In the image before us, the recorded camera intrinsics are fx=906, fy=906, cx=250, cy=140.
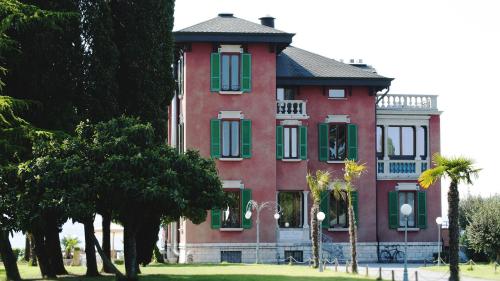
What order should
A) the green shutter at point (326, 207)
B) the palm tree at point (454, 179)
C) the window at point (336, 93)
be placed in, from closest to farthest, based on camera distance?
1. the palm tree at point (454, 179)
2. the green shutter at point (326, 207)
3. the window at point (336, 93)

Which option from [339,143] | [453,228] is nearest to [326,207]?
[339,143]

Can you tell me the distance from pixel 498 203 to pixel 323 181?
11010mm

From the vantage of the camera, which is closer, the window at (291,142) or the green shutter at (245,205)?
the green shutter at (245,205)

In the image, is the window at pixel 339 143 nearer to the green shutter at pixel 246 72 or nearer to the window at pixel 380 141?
the window at pixel 380 141

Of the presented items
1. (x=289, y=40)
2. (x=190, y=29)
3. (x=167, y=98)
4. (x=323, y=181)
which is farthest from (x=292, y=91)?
(x=167, y=98)

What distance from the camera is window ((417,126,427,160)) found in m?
48.5

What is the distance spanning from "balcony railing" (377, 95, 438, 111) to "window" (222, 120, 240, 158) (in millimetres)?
8408

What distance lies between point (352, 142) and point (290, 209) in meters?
4.77

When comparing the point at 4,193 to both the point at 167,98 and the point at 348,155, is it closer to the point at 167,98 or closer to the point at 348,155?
the point at 167,98

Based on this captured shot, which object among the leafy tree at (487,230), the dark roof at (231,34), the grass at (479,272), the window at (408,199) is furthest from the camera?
the window at (408,199)

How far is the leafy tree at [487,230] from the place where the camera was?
42781 mm

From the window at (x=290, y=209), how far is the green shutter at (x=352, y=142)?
3359 millimetres

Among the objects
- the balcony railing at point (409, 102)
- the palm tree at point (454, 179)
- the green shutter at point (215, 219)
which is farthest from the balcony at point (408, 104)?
the palm tree at point (454, 179)

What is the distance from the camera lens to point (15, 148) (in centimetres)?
2728
